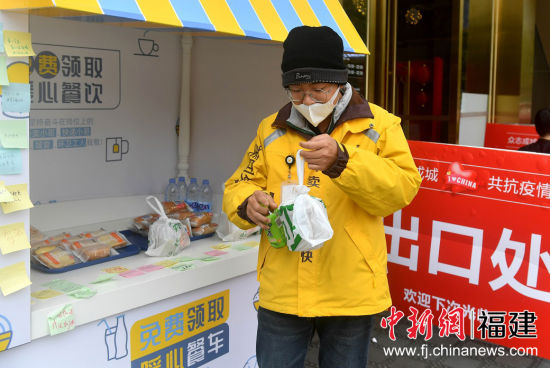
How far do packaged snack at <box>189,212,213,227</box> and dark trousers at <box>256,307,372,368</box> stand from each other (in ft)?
4.33

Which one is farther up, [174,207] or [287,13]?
[287,13]

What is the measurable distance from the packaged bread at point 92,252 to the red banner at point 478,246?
1682 mm

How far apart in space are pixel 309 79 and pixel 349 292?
29.6 inches

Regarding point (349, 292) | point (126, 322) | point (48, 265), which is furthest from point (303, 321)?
point (48, 265)

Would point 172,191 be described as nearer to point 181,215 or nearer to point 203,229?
point 181,215

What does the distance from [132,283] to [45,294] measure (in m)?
0.36

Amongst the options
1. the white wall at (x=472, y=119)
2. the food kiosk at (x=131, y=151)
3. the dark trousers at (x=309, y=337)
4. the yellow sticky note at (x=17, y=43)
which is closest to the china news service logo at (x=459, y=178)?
the food kiosk at (x=131, y=151)

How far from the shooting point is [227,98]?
3.88 m

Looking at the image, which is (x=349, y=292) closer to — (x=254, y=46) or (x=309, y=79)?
(x=309, y=79)

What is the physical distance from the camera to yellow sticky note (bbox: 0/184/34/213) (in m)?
1.93

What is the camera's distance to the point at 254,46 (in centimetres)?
367

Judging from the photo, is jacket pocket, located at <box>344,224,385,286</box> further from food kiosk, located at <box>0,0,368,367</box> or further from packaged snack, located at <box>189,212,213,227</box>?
packaged snack, located at <box>189,212,213,227</box>

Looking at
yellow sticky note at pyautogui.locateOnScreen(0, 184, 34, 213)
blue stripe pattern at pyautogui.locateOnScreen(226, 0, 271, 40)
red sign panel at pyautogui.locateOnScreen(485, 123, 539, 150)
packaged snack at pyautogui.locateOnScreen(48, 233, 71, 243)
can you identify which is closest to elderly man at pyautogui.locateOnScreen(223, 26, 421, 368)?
blue stripe pattern at pyautogui.locateOnScreen(226, 0, 271, 40)

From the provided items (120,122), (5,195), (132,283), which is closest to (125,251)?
(132,283)
